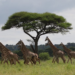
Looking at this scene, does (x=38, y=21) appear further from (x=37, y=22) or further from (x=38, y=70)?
(x=38, y=70)

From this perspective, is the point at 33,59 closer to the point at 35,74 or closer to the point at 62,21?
the point at 35,74

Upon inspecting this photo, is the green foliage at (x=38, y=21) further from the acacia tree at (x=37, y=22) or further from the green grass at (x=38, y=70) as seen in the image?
the green grass at (x=38, y=70)

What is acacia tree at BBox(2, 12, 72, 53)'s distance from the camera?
19234mm

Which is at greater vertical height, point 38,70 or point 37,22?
point 37,22

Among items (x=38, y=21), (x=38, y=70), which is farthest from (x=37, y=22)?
(x=38, y=70)

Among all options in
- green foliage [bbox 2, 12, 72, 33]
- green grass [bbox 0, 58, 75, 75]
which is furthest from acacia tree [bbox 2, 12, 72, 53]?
green grass [bbox 0, 58, 75, 75]

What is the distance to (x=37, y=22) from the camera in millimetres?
19438

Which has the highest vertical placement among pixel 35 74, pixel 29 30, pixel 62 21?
pixel 62 21

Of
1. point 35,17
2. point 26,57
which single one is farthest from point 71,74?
point 35,17

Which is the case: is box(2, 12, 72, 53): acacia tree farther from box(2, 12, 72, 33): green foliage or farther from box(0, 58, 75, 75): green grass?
box(0, 58, 75, 75): green grass

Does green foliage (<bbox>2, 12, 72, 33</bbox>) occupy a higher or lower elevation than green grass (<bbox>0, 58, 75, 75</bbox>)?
higher

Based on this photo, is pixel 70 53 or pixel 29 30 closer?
pixel 70 53

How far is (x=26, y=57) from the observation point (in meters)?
9.92

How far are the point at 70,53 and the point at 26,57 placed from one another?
3.99 metres
